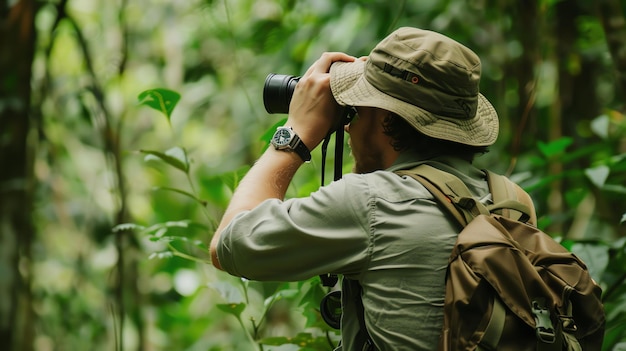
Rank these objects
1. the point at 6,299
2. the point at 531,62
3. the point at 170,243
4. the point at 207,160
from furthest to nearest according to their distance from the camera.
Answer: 1. the point at 207,160
2. the point at 531,62
3. the point at 6,299
4. the point at 170,243

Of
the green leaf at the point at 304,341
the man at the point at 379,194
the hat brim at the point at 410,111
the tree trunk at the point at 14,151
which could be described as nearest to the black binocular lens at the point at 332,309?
the man at the point at 379,194

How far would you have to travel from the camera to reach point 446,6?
3.61 m

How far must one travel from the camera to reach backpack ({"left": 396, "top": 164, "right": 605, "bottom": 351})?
125 cm

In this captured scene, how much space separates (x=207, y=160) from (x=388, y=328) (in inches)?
184

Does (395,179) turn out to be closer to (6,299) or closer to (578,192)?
(578,192)

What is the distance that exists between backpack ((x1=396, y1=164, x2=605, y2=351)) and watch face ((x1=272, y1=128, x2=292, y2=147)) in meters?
0.26

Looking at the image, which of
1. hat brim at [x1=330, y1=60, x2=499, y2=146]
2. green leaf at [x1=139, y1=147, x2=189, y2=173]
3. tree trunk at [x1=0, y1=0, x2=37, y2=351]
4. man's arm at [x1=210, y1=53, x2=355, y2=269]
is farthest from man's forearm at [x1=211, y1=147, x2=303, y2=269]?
tree trunk at [x1=0, y1=0, x2=37, y2=351]

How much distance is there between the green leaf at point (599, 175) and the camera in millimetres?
2100

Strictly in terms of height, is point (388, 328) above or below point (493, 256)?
below

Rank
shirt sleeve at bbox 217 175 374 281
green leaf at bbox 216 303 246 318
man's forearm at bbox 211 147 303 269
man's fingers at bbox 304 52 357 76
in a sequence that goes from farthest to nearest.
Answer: green leaf at bbox 216 303 246 318 → man's fingers at bbox 304 52 357 76 → man's forearm at bbox 211 147 303 269 → shirt sleeve at bbox 217 175 374 281

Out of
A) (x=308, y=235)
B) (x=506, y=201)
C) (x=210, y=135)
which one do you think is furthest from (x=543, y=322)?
(x=210, y=135)

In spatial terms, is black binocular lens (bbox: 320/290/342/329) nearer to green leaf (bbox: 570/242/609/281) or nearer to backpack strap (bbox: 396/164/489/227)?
backpack strap (bbox: 396/164/489/227)

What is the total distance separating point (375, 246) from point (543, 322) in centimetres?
29

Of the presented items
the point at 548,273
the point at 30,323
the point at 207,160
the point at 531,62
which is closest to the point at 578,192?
the point at 531,62
